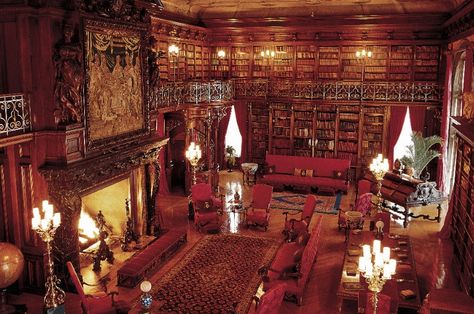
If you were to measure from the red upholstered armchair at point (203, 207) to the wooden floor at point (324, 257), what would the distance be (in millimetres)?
326

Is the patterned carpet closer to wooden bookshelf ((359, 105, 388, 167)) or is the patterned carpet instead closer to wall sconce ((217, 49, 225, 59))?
wooden bookshelf ((359, 105, 388, 167))

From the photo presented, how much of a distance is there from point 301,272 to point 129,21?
241 inches

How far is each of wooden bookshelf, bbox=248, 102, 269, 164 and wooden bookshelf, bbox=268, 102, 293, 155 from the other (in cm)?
39

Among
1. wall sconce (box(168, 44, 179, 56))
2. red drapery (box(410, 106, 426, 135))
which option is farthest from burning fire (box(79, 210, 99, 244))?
red drapery (box(410, 106, 426, 135))

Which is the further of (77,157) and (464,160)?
(464,160)

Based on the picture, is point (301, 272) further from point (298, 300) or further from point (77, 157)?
point (77, 157)

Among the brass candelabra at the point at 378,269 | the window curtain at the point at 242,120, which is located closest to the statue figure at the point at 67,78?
the brass candelabra at the point at 378,269

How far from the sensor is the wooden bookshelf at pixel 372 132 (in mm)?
16344

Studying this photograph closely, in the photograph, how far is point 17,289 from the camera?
827 cm

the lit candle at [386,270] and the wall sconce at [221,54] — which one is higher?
the wall sconce at [221,54]

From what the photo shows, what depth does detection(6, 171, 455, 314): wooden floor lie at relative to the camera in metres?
8.02

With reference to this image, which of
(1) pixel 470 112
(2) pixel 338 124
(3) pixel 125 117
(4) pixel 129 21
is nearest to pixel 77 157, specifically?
(3) pixel 125 117

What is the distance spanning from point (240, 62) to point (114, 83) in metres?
9.25

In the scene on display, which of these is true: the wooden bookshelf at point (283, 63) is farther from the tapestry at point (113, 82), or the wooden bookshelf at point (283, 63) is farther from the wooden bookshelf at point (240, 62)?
the tapestry at point (113, 82)
